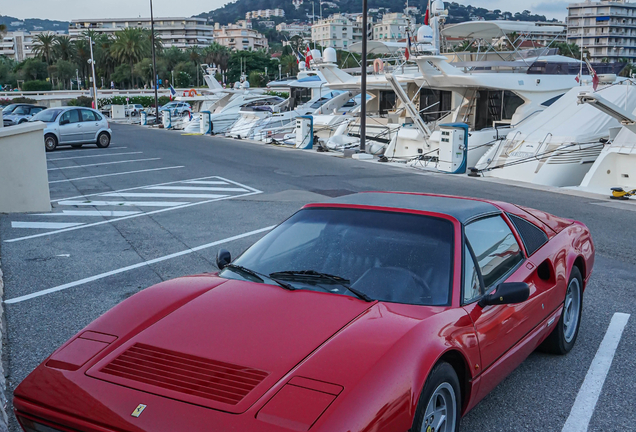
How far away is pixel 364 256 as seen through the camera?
3740 millimetres

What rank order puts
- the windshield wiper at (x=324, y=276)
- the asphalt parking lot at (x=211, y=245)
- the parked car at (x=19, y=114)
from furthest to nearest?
the parked car at (x=19, y=114) → the asphalt parking lot at (x=211, y=245) → the windshield wiper at (x=324, y=276)

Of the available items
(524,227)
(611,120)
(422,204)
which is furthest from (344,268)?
(611,120)

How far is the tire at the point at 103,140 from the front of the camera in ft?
82.4

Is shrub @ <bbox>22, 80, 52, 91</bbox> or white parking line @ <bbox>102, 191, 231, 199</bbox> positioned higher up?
shrub @ <bbox>22, 80, 52, 91</bbox>

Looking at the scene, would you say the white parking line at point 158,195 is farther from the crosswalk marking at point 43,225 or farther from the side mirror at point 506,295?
the side mirror at point 506,295

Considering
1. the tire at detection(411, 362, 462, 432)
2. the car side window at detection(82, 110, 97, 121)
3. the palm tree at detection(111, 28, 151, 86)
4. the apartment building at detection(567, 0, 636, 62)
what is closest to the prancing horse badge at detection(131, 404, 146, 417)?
the tire at detection(411, 362, 462, 432)

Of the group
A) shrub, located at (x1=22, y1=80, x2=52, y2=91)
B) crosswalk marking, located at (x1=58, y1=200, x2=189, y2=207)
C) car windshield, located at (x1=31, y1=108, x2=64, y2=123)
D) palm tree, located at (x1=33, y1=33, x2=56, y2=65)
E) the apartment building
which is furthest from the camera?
the apartment building

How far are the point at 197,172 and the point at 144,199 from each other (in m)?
4.55

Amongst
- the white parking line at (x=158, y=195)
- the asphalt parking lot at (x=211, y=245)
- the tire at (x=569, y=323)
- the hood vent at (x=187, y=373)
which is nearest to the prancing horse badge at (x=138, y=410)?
the hood vent at (x=187, y=373)

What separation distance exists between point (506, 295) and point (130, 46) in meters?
106

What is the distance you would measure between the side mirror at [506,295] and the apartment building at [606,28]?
470 ft

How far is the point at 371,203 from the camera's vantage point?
4.16 meters

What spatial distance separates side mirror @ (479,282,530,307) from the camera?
350 centimetres

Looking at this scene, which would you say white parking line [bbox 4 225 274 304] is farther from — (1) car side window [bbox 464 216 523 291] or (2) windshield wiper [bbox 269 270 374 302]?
(1) car side window [bbox 464 216 523 291]
